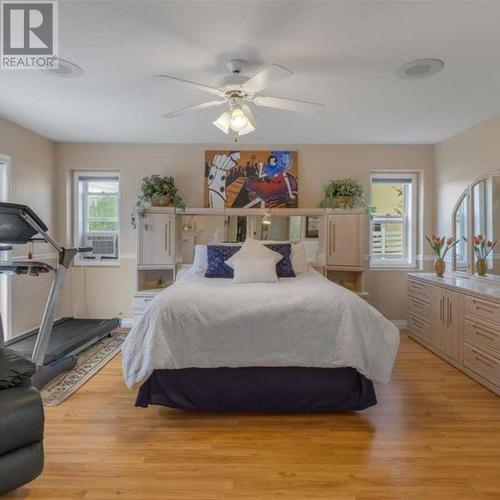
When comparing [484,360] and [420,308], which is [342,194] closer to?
[420,308]

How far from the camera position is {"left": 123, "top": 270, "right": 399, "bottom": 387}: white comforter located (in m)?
2.48

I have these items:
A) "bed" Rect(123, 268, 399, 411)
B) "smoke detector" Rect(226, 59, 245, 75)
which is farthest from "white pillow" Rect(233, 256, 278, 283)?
"smoke detector" Rect(226, 59, 245, 75)

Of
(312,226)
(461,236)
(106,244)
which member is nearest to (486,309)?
(461,236)

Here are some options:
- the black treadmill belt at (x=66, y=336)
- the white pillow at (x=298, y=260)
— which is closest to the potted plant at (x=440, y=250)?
the white pillow at (x=298, y=260)

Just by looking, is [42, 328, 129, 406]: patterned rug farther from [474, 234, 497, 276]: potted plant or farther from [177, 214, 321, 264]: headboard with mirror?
[474, 234, 497, 276]: potted plant

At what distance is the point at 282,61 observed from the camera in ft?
8.59

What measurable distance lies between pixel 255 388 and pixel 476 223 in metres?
3.15

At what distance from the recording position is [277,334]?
2.52 m

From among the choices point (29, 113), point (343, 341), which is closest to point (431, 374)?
point (343, 341)

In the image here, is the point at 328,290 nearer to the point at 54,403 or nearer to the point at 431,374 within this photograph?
the point at 431,374

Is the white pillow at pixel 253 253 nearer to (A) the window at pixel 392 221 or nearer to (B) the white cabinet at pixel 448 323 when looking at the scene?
(B) the white cabinet at pixel 448 323

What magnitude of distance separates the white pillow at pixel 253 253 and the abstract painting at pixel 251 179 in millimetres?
1282

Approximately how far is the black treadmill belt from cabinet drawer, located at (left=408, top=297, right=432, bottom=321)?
385 cm

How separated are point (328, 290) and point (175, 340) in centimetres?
123
